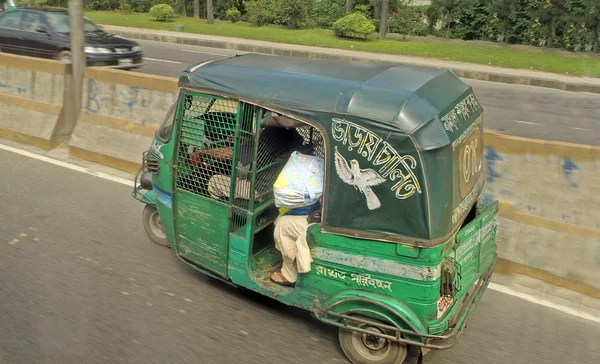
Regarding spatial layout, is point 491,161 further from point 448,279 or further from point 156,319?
point 156,319

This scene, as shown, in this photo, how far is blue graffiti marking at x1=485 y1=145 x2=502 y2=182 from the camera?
525cm

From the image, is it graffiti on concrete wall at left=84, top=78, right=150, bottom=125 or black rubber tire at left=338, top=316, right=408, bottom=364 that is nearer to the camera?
black rubber tire at left=338, top=316, right=408, bottom=364

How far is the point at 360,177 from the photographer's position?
361cm

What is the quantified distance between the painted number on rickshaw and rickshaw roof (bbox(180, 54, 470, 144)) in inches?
13.2

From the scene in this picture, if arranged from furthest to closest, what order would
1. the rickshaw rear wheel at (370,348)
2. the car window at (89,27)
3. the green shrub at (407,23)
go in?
the green shrub at (407,23) < the car window at (89,27) < the rickshaw rear wheel at (370,348)

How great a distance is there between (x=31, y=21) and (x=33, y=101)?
22.9 feet

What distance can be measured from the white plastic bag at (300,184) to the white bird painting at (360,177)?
369mm

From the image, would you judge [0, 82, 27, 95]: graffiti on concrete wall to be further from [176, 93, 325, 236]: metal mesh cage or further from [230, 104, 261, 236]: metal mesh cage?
[230, 104, 261, 236]: metal mesh cage

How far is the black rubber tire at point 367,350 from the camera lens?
3768 millimetres

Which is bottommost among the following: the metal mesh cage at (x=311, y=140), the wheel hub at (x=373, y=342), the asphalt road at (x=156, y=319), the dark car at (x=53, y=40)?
the asphalt road at (x=156, y=319)

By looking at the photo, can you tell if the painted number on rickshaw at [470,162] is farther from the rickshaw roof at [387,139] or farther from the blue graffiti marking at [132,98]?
the blue graffiti marking at [132,98]

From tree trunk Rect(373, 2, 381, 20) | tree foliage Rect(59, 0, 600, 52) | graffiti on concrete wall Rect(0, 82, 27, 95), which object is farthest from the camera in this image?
tree trunk Rect(373, 2, 381, 20)

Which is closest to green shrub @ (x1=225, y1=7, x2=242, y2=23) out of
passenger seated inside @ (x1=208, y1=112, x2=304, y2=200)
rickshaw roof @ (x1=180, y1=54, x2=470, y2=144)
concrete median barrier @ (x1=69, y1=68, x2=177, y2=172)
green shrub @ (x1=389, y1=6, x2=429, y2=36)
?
green shrub @ (x1=389, y1=6, x2=429, y2=36)

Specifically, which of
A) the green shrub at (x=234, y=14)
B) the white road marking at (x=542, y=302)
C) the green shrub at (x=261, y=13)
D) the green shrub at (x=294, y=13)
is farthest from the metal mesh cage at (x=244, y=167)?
the green shrub at (x=234, y=14)
